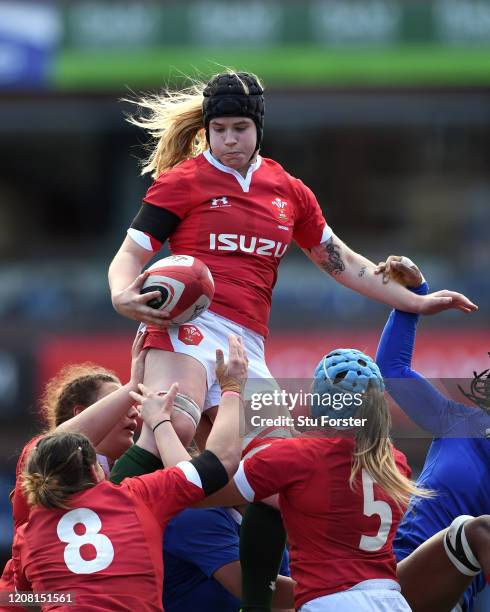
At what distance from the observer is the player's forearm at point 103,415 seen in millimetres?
5141

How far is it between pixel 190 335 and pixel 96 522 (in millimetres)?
875

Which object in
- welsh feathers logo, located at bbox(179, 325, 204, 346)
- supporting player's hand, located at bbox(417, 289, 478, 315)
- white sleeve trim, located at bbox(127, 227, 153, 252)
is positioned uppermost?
white sleeve trim, located at bbox(127, 227, 153, 252)

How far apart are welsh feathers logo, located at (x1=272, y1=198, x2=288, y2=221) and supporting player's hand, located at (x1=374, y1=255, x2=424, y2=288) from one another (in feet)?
1.52

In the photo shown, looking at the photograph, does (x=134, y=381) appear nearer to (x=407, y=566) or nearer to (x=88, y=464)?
(x=88, y=464)

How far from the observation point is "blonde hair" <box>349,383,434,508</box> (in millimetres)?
4719

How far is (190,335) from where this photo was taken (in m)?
5.22

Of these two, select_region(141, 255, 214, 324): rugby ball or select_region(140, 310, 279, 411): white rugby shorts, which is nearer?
select_region(141, 255, 214, 324): rugby ball

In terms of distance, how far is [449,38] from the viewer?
14.4 metres

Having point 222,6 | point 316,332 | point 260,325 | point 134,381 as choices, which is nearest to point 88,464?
point 134,381

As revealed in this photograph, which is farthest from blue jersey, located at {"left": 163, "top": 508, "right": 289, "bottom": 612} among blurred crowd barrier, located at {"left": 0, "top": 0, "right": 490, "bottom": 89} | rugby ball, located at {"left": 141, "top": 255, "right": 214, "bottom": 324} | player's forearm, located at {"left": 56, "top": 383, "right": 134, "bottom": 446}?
blurred crowd barrier, located at {"left": 0, "top": 0, "right": 490, "bottom": 89}

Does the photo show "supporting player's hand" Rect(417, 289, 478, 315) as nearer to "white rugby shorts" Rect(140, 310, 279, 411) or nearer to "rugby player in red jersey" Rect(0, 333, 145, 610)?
"white rugby shorts" Rect(140, 310, 279, 411)

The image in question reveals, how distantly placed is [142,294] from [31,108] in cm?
1157

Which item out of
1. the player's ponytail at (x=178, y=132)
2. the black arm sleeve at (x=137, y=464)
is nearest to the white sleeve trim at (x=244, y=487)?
the black arm sleeve at (x=137, y=464)

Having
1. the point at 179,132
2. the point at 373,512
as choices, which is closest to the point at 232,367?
the point at 373,512
